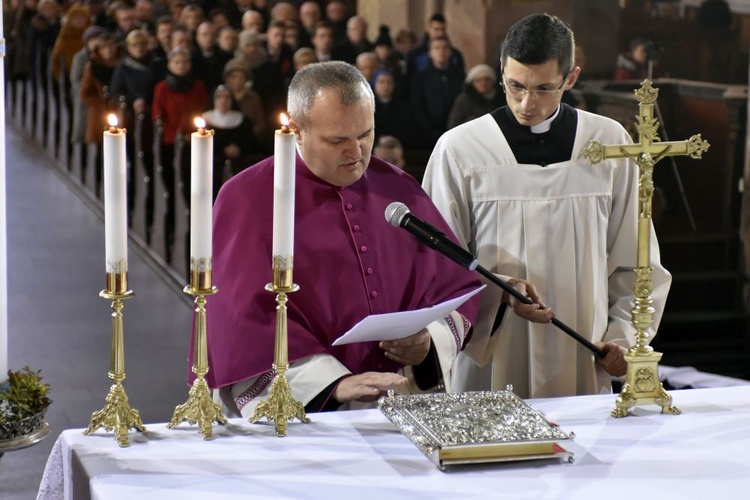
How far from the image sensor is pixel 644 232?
300 centimetres

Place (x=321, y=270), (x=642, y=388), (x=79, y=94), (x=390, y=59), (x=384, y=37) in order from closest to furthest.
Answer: (x=642, y=388) → (x=321, y=270) → (x=390, y=59) → (x=384, y=37) → (x=79, y=94)

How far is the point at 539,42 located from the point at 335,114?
2.23ft

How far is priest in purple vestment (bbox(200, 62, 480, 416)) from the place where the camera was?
3.00 meters

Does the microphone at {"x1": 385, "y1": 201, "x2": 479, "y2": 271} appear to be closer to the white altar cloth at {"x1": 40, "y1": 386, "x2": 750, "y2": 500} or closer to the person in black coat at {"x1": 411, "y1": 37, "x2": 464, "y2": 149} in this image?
the white altar cloth at {"x1": 40, "y1": 386, "x2": 750, "y2": 500}

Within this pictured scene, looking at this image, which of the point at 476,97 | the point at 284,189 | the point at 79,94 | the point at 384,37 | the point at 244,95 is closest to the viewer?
the point at 284,189

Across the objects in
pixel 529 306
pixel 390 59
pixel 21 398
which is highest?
pixel 390 59

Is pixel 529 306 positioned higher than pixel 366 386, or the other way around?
pixel 529 306

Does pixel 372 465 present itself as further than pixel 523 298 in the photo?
No

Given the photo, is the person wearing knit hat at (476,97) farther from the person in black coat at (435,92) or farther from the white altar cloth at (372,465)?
the white altar cloth at (372,465)

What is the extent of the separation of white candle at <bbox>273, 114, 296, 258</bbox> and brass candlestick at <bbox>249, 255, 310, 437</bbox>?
3 centimetres

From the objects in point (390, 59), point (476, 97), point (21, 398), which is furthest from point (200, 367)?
point (390, 59)

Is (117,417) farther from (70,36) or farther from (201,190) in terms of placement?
(70,36)

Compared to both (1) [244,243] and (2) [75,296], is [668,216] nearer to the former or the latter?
(2) [75,296]

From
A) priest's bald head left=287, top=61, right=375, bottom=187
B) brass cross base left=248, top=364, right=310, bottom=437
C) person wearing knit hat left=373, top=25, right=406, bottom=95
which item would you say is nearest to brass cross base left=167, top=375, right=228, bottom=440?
brass cross base left=248, top=364, right=310, bottom=437
